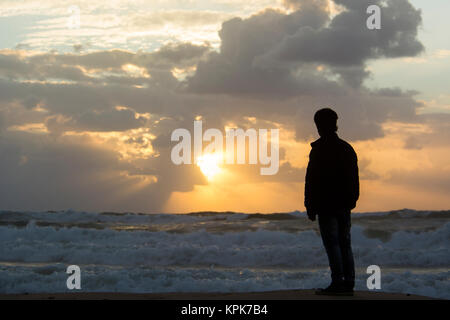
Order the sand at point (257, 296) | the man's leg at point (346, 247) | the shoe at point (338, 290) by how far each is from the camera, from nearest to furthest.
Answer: the sand at point (257, 296) → the shoe at point (338, 290) → the man's leg at point (346, 247)

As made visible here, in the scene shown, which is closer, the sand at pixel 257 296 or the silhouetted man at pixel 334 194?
the sand at pixel 257 296

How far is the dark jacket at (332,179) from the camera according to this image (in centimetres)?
618

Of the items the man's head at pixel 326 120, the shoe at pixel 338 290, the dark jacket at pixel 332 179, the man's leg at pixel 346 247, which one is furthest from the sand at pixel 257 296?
the man's head at pixel 326 120

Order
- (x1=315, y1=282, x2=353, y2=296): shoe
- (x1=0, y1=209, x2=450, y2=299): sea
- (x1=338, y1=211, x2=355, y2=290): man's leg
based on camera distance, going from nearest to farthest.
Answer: (x1=315, y1=282, x2=353, y2=296): shoe, (x1=338, y1=211, x2=355, y2=290): man's leg, (x1=0, y1=209, x2=450, y2=299): sea

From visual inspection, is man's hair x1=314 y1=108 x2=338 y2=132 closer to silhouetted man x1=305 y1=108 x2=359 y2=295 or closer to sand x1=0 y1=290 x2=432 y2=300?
silhouetted man x1=305 y1=108 x2=359 y2=295

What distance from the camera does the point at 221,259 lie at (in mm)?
→ 15375

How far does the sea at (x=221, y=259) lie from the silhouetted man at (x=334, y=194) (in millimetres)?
3527

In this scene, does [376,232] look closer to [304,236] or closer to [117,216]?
[304,236]

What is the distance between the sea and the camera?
9.77 m

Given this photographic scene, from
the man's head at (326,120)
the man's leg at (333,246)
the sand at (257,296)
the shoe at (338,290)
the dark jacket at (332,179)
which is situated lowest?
the sand at (257,296)

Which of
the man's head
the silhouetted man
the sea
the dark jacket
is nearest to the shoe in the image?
the silhouetted man

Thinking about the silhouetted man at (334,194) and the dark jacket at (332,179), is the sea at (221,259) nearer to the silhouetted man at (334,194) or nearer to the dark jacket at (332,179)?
the silhouetted man at (334,194)

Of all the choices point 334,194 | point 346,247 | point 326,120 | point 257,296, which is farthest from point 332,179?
point 257,296
